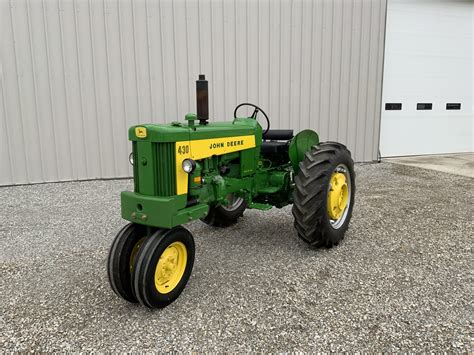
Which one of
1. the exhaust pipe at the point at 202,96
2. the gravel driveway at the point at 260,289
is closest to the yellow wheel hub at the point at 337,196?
the gravel driveway at the point at 260,289

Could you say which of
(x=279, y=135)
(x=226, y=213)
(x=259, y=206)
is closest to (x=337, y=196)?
(x=259, y=206)

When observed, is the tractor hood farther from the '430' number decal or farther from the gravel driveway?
the gravel driveway

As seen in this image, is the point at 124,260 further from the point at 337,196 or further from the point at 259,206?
the point at 337,196

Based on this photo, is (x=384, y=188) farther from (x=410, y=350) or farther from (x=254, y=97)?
(x=410, y=350)

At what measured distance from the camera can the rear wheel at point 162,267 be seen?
2377 millimetres

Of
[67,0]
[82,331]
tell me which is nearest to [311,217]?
[82,331]

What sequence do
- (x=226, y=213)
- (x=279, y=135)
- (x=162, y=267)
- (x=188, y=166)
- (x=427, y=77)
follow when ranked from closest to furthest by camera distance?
(x=162, y=267), (x=188, y=166), (x=226, y=213), (x=279, y=135), (x=427, y=77)

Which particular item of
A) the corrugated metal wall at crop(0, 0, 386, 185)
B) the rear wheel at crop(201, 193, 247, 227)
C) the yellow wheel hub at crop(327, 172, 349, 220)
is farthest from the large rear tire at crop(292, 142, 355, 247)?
the corrugated metal wall at crop(0, 0, 386, 185)

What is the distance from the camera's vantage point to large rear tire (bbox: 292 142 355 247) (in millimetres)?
3221

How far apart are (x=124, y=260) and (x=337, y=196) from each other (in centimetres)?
199

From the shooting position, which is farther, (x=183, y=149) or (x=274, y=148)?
(x=274, y=148)

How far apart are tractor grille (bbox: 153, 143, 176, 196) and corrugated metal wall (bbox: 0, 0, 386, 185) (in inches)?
169

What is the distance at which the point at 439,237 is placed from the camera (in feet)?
12.8

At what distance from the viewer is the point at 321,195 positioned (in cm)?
322
